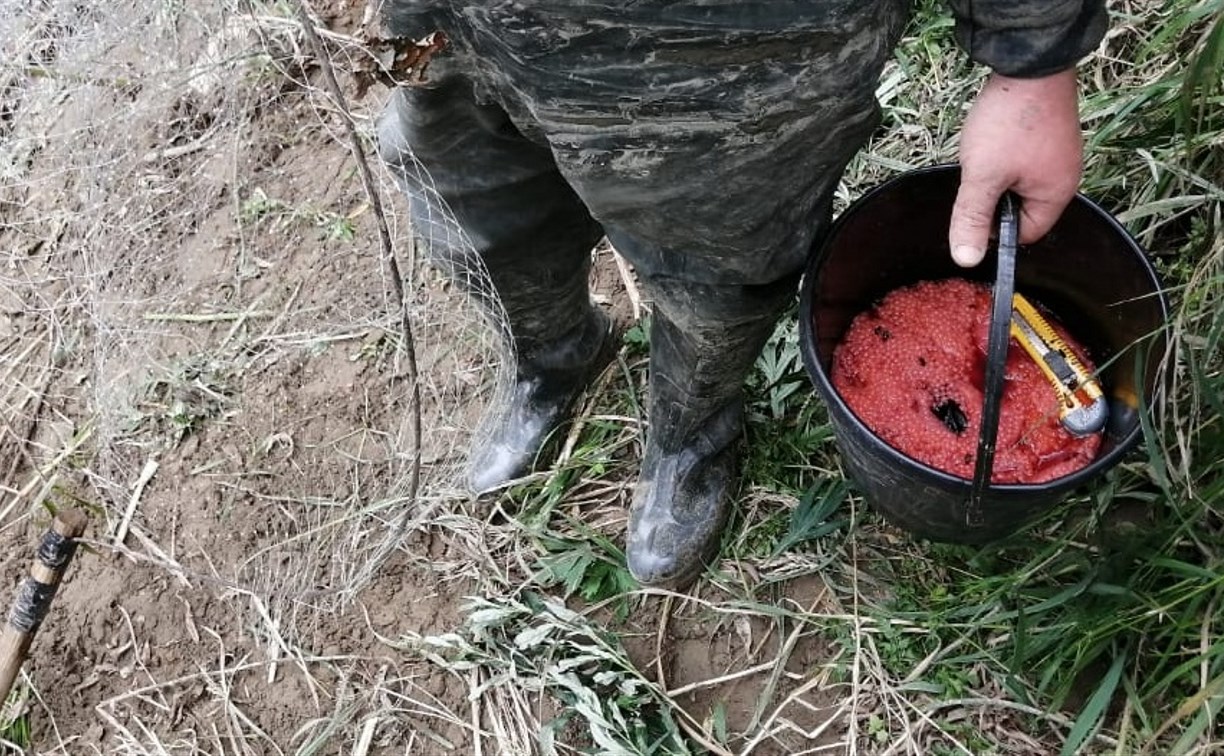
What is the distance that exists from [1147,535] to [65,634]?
1702 millimetres

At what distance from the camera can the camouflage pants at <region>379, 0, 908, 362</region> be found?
0.89m

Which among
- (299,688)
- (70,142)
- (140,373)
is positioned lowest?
(299,688)

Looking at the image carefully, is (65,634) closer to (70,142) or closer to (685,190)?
(70,142)

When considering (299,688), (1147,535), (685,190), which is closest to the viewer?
(685,190)

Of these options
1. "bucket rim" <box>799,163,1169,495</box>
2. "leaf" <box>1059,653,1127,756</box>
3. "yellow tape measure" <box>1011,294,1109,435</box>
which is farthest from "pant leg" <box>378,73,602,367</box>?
"leaf" <box>1059,653,1127,756</box>

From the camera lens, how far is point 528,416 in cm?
181

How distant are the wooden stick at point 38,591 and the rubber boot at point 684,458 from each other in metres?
0.85

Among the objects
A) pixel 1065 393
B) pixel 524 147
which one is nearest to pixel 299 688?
pixel 524 147

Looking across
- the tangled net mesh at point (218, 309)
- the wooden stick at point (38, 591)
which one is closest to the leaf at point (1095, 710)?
the tangled net mesh at point (218, 309)

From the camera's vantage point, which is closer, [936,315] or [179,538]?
→ [936,315]

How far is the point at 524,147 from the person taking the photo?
52.0 inches

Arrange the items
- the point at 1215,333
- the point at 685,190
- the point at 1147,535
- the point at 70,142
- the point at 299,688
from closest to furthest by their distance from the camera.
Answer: the point at 685,190, the point at 1215,333, the point at 1147,535, the point at 299,688, the point at 70,142

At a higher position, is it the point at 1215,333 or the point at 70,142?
the point at 70,142

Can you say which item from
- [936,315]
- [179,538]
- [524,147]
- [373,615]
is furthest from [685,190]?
[179,538]
